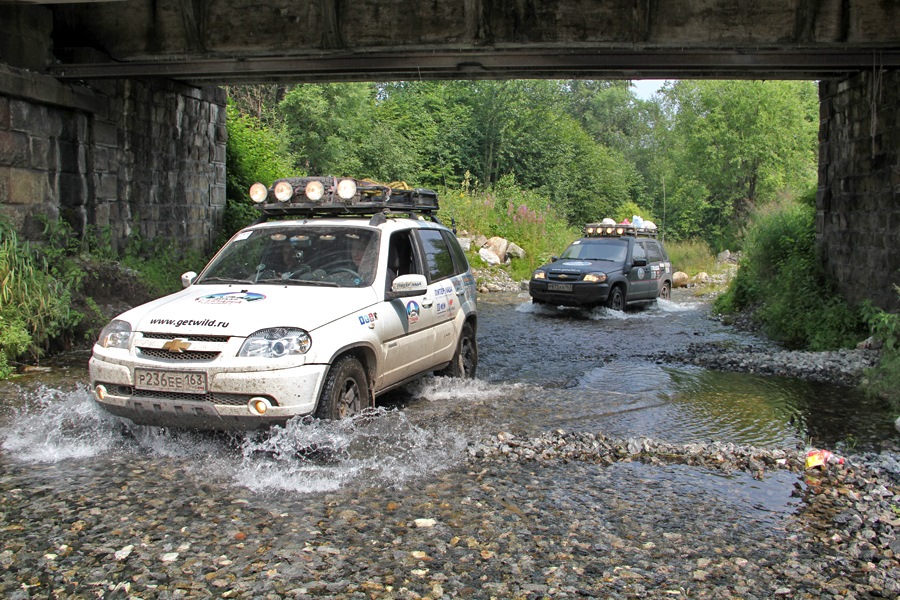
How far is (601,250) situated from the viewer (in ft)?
61.8

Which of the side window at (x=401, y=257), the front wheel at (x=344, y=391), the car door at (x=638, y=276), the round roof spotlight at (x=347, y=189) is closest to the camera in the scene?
the front wheel at (x=344, y=391)

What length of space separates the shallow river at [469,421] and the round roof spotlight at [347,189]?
213 centimetres

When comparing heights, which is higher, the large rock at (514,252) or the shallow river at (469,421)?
the large rock at (514,252)

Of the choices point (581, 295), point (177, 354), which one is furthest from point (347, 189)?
point (581, 295)

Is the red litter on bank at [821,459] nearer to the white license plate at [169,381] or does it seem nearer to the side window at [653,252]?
the white license plate at [169,381]

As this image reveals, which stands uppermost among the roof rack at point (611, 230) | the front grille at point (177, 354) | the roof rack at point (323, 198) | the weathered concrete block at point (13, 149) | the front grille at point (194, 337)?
the weathered concrete block at point (13, 149)

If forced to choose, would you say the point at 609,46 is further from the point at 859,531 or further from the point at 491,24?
the point at 859,531

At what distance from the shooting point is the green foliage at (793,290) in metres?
12.1

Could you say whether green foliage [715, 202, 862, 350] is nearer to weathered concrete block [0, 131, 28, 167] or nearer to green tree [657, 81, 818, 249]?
weathered concrete block [0, 131, 28, 167]

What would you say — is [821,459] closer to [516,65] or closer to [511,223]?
[516,65]

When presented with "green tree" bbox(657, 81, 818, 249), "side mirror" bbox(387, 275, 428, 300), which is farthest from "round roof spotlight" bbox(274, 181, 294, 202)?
"green tree" bbox(657, 81, 818, 249)

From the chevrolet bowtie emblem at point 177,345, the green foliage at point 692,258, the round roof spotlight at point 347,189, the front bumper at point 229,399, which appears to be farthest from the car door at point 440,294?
the green foliage at point 692,258

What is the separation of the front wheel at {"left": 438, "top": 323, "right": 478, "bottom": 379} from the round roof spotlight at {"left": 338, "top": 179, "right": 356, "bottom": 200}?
6.94 feet

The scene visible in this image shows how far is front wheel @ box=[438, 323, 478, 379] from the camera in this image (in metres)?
8.59
